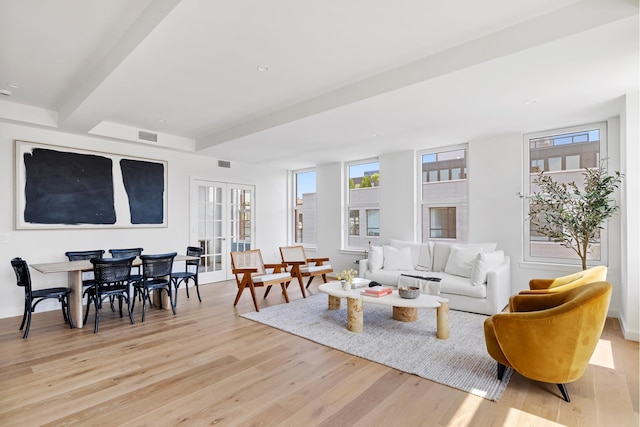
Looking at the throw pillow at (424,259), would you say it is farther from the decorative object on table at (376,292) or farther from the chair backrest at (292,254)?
the chair backrest at (292,254)

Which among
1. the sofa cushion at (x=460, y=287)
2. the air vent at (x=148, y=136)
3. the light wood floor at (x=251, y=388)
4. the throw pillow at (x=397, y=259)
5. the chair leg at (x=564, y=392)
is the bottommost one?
the light wood floor at (x=251, y=388)

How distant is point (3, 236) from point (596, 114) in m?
7.96

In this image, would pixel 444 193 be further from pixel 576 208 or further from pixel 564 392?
pixel 564 392

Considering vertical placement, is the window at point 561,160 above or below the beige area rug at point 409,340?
above

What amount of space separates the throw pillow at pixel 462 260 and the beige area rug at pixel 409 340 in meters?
0.70

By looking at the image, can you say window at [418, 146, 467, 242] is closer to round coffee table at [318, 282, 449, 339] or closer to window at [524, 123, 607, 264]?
window at [524, 123, 607, 264]

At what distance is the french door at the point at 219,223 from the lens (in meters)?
6.64

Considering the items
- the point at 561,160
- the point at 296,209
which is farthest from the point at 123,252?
the point at 561,160

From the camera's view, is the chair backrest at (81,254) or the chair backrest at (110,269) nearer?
the chair backrest at (110,269)

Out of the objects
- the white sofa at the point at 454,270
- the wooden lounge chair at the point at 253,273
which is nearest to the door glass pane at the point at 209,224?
the wooden lounge chair at the point at 253,273

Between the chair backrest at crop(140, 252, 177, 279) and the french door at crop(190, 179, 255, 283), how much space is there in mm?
2068

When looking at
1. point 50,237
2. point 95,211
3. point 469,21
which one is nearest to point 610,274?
point 469,21

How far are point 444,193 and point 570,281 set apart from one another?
118 inches

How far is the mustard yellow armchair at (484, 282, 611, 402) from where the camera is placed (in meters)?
2.18
